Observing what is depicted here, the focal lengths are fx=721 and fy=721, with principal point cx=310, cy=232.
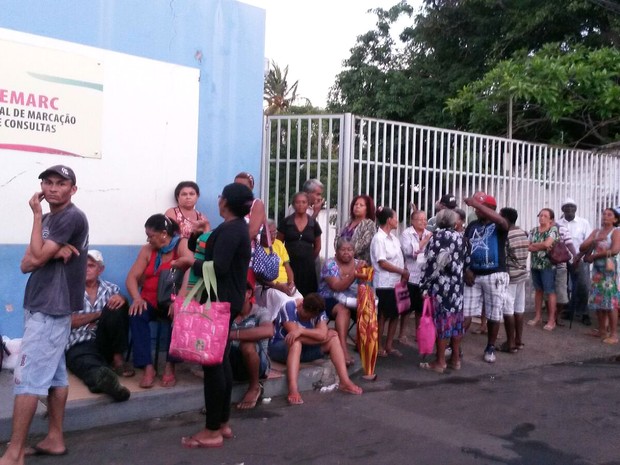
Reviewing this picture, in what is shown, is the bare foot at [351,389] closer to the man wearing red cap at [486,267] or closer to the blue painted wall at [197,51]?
the man wearing red cap at [486,267]

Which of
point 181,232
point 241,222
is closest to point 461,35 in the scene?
point 181,232

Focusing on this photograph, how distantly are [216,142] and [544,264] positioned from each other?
499 cm

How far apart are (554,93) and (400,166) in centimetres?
437

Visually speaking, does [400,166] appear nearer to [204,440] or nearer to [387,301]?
[387,301]

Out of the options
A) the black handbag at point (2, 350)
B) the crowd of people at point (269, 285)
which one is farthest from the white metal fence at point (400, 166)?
the black handbag at point (2, 350)

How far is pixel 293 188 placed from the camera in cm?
869

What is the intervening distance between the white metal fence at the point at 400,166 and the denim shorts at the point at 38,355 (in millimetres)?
4034

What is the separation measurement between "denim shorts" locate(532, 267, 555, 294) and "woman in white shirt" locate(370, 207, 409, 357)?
296 cm

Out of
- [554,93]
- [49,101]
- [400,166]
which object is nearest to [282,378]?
[49,101]

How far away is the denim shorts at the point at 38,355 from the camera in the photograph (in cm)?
417

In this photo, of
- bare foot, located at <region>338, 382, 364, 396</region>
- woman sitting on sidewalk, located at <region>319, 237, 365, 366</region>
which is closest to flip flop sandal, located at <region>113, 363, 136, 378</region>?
bare foot, located at <region>338, 382, 364, 396</region>

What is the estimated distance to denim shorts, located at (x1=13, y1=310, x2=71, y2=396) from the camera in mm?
4168

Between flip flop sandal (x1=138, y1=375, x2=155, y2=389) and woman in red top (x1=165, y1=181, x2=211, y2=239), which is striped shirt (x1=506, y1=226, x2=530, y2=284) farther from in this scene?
flip flop sandal (x1=138, y1=375, x2=155, y2=389)

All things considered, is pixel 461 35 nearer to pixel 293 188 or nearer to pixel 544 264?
pixel 544 264
